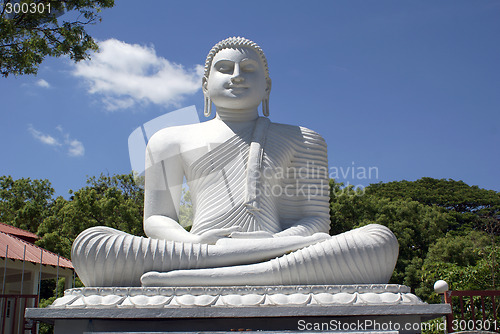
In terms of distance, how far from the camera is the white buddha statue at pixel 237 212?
15.4 feet

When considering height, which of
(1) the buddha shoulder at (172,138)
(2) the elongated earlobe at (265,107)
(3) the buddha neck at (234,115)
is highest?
(2) the elongated earlobe at (265,107)

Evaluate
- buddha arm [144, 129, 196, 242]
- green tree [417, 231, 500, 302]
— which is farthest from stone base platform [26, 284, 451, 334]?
green tree [417, 231, 500, 302]

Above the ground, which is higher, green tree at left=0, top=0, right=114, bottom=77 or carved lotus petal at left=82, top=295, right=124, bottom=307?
green tree at left=0, top=0, right=114, bottom=77

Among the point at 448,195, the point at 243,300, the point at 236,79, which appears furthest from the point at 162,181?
the point at 448,195

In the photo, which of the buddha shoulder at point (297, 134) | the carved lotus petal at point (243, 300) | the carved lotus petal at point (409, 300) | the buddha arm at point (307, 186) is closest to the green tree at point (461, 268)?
the buddha arm at point (307, 186)

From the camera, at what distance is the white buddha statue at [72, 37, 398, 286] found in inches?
184

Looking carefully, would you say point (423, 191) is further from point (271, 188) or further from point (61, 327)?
point (61, 327)

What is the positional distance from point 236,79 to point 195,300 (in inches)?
119

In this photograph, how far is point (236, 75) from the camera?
629 centimetres

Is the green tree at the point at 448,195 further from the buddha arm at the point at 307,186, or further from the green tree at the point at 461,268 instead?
the buddha arm at the point at 307,186

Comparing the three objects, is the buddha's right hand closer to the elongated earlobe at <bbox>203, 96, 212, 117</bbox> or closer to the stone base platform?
the stone base platform

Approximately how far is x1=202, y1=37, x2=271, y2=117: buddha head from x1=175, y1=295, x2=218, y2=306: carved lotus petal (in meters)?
2.85

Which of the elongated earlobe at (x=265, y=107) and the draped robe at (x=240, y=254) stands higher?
the elongated earlobe at (x=265, y=107)

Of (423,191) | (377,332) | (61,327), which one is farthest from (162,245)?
(423,191)
